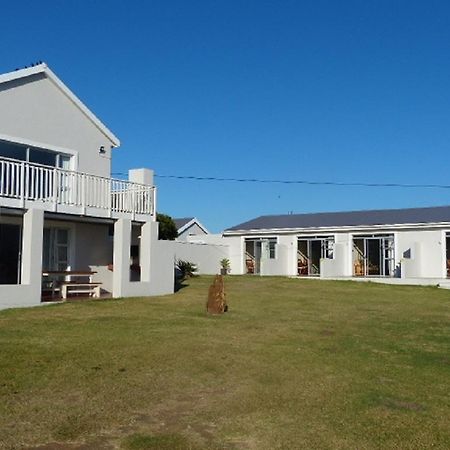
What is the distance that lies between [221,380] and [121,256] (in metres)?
11.3

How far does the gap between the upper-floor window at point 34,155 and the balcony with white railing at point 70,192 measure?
2.59 feet

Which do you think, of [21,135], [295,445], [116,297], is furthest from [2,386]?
[21,135]

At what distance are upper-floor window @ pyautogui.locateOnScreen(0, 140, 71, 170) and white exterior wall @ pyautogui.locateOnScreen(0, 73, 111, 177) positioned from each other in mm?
203

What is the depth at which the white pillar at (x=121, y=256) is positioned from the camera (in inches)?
739

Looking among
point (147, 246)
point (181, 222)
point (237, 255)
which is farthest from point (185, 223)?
point (147, 246)

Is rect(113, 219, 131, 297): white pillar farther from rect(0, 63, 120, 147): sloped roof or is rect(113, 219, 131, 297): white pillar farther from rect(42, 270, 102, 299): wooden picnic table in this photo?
rect(0, 63, 120, 147): sloped roof

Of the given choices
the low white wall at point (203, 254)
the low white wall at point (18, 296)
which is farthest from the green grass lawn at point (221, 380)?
the low white wall at point (203, 254)

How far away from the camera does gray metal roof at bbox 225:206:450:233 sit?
1259 inches

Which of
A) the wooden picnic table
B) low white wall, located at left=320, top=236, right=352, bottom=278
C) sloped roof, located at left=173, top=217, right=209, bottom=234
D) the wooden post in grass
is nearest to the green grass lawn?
the wooden post in grass

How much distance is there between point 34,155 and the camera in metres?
19.0

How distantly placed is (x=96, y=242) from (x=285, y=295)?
7044mm

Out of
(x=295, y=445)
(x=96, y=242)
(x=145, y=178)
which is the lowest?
(x=295, y=445)

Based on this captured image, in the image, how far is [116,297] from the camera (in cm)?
1861

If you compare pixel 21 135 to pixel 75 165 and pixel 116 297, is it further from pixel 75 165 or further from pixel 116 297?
pixel 116 297
